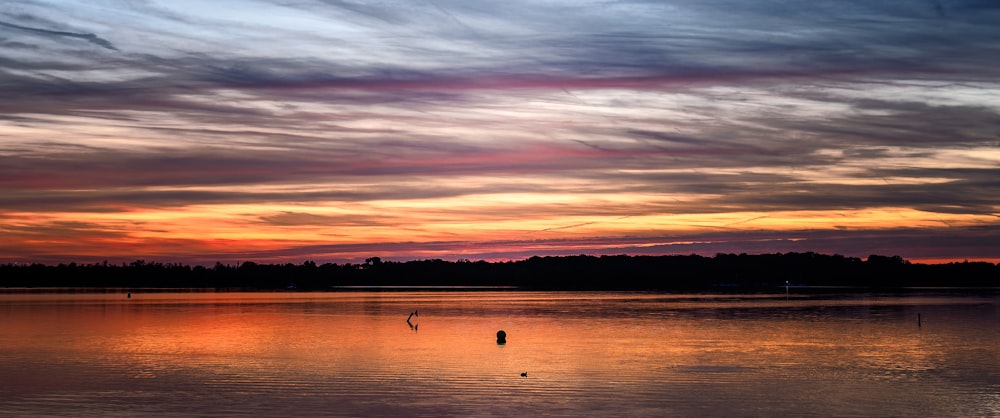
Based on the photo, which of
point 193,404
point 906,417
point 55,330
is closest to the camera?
point 906,417

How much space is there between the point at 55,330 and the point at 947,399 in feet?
178

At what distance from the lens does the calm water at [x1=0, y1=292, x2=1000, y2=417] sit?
31109mm

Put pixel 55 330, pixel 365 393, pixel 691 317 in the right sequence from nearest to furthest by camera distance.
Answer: pixel 365 393, pixel 55 330, pixel 691 317

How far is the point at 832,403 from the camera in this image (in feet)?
105

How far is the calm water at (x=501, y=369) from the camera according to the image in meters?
31.1

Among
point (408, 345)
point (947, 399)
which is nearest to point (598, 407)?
point (947, 399)

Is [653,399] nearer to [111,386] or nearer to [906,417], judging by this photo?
[906,417]

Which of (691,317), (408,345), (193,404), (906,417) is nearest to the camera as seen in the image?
(906,417)

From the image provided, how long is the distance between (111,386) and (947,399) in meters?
27.7

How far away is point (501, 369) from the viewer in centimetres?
4138

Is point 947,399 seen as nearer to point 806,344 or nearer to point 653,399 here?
point 653,399

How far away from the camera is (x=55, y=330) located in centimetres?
6644

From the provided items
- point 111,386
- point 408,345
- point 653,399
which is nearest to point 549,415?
point 653,399

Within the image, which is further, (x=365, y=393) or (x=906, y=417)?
(x=365, y=393)
